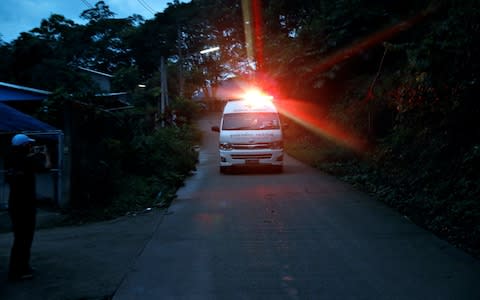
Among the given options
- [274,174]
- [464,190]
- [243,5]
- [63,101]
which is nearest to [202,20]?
[243,5]

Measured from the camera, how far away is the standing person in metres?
5.68

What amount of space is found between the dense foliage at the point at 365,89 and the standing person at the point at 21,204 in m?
4.51

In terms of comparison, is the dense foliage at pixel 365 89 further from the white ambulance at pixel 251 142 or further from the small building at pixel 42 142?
the white ambulance at pixel 251 142

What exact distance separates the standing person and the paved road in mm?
1150

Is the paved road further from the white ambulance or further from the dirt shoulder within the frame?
the white ambulance

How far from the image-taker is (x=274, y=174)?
15.9 m

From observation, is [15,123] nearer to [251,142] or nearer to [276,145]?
[251,142]

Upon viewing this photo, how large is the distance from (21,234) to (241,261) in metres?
2.53

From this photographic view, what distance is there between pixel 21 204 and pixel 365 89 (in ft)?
39.3

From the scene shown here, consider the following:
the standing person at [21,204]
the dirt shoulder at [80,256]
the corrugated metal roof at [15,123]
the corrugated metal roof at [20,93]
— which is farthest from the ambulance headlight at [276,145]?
the standing person at [21,204]

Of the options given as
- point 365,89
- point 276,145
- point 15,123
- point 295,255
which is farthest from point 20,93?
point 295,255

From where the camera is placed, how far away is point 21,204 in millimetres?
5816

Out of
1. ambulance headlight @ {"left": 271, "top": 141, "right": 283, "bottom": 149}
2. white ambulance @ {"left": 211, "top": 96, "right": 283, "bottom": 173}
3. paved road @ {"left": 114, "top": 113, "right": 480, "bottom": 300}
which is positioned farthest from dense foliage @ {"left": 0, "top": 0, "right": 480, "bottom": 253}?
ambulance headlight @ {"left": 271, "top": 141, "right": 283, "bottom": 149}

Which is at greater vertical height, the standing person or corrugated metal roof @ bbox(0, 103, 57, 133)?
corrugated metal roof @ bbox(0, 103, 57, 133)
